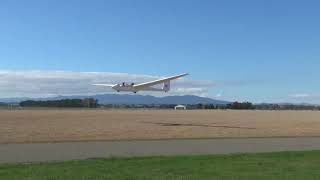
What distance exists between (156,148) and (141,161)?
17.5 ft

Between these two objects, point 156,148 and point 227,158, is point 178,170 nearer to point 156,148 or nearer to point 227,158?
point 227,158

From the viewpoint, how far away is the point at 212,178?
13.1m

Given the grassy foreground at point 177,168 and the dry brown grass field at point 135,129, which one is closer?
the grassy foreground at point 177,168

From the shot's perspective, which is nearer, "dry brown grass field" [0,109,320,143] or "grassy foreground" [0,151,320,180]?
"grassy foreground" [0,151,320,180]

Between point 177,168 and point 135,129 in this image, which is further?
point 135,129

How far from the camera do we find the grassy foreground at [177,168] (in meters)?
13.3

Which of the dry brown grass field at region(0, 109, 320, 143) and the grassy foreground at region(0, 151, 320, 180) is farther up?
the dry brown grass field at region(0, 109, 320, 143)

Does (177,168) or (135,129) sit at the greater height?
(135,129)

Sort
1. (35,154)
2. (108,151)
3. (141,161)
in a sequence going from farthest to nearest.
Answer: (108,151) < (35,154) < (141,161)

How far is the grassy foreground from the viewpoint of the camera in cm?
1329

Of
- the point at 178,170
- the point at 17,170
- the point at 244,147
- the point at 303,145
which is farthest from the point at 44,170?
Result: the point at 303,145

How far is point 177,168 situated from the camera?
15008mm

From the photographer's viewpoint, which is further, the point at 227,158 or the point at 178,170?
the point at 227,158

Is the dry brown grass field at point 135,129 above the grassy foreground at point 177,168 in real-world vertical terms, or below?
above
